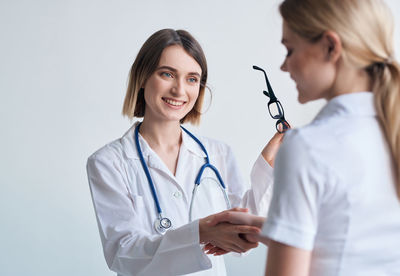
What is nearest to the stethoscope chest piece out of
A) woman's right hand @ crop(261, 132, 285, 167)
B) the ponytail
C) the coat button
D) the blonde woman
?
the coat button

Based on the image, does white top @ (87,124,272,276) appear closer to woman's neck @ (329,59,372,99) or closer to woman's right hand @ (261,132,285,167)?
woman's right hand @ (261,132,285,167)

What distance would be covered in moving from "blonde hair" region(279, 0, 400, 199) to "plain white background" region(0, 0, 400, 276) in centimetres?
198

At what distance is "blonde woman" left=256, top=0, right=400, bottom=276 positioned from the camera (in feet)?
2.66

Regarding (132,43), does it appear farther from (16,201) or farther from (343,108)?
(343,108)

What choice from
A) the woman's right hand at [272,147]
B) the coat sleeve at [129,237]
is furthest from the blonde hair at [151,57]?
the woman's right hand at [272,147]

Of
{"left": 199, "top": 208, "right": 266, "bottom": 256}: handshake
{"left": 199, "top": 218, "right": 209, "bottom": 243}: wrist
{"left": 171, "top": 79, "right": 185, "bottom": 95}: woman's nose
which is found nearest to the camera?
{"left": 199, "top": 208, "right": 266, "bottom": 256}: handshake

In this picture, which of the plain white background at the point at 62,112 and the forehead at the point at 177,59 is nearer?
the forehead at the point at 177,59

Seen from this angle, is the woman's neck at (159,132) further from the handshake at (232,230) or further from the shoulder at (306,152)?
the shoulder at (306,152)

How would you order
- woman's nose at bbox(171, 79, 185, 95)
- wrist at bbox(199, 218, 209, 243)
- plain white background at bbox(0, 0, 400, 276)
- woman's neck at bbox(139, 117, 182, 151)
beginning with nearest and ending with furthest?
wrist at bbox(199, 218, 209, 243) < woman's nose at bbox(171, 79, 185, 95) < woman's neck at bbox(139, 117, 182, 151) < plain white background at bbox(0, 0, 400, 276)

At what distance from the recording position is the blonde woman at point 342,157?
2.66 ft

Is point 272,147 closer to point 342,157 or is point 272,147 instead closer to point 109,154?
point 109,154

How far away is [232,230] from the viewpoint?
1.27 metres

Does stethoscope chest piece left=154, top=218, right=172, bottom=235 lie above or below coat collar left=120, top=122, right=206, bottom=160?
below

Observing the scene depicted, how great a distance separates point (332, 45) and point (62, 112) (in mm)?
2052
